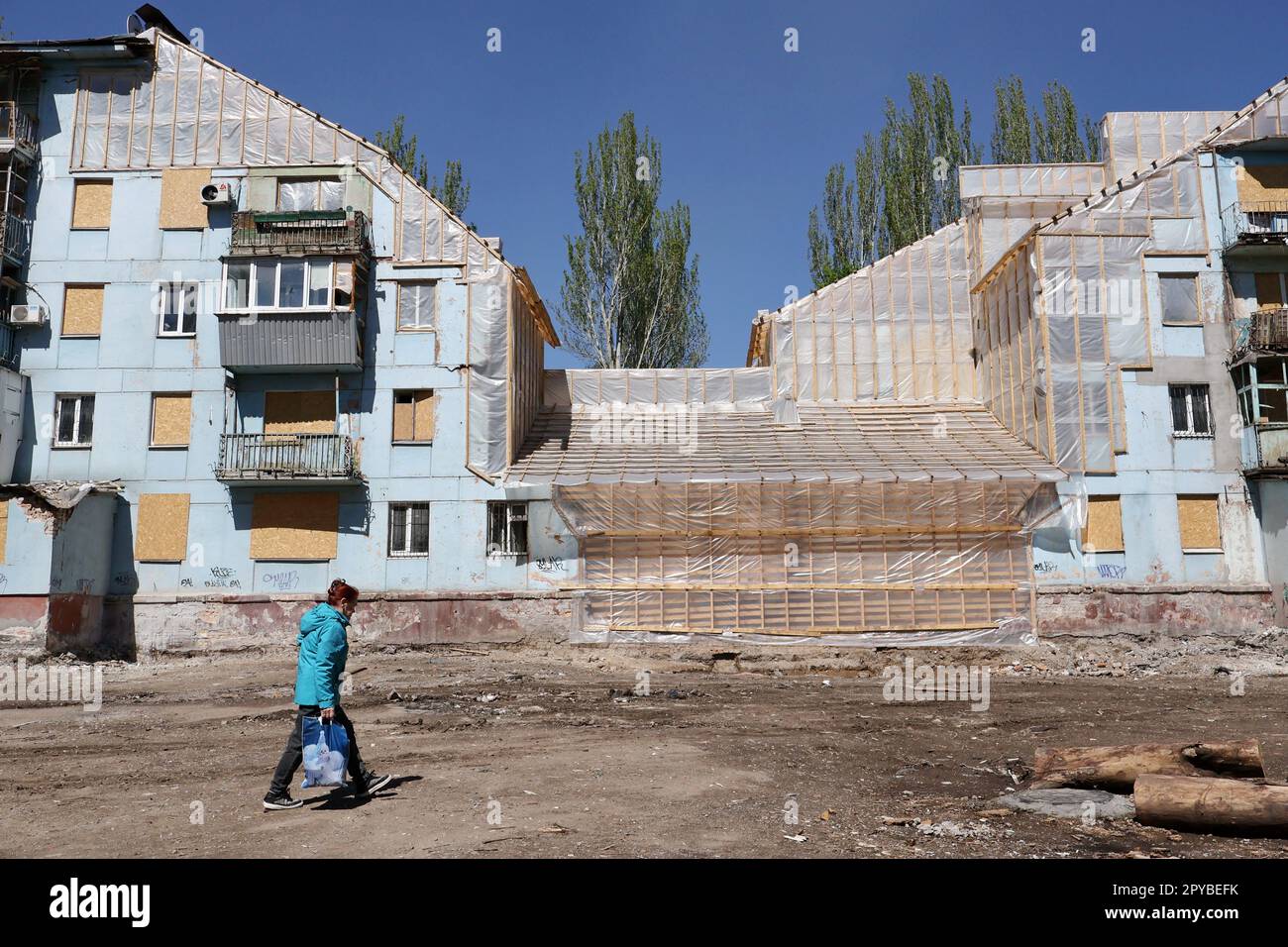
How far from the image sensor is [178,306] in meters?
24.1

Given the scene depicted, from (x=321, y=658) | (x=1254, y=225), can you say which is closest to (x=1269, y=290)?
(x=1254, y=225)

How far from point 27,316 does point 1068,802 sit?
26.1 metres

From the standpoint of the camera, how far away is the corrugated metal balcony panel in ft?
75.7

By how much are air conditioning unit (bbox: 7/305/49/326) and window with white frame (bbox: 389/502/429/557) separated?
34.7 feet

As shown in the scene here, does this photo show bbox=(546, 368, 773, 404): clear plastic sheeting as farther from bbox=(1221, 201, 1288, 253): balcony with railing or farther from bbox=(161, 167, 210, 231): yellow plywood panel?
bbox=(1221, 201, 1288, 253): balcony with railing

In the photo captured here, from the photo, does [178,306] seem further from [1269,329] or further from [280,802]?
[1269,329]

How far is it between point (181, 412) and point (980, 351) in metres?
23.0

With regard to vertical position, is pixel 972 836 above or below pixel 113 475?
below

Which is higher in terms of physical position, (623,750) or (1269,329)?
(1269,329)

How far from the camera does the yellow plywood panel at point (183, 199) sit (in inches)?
962
